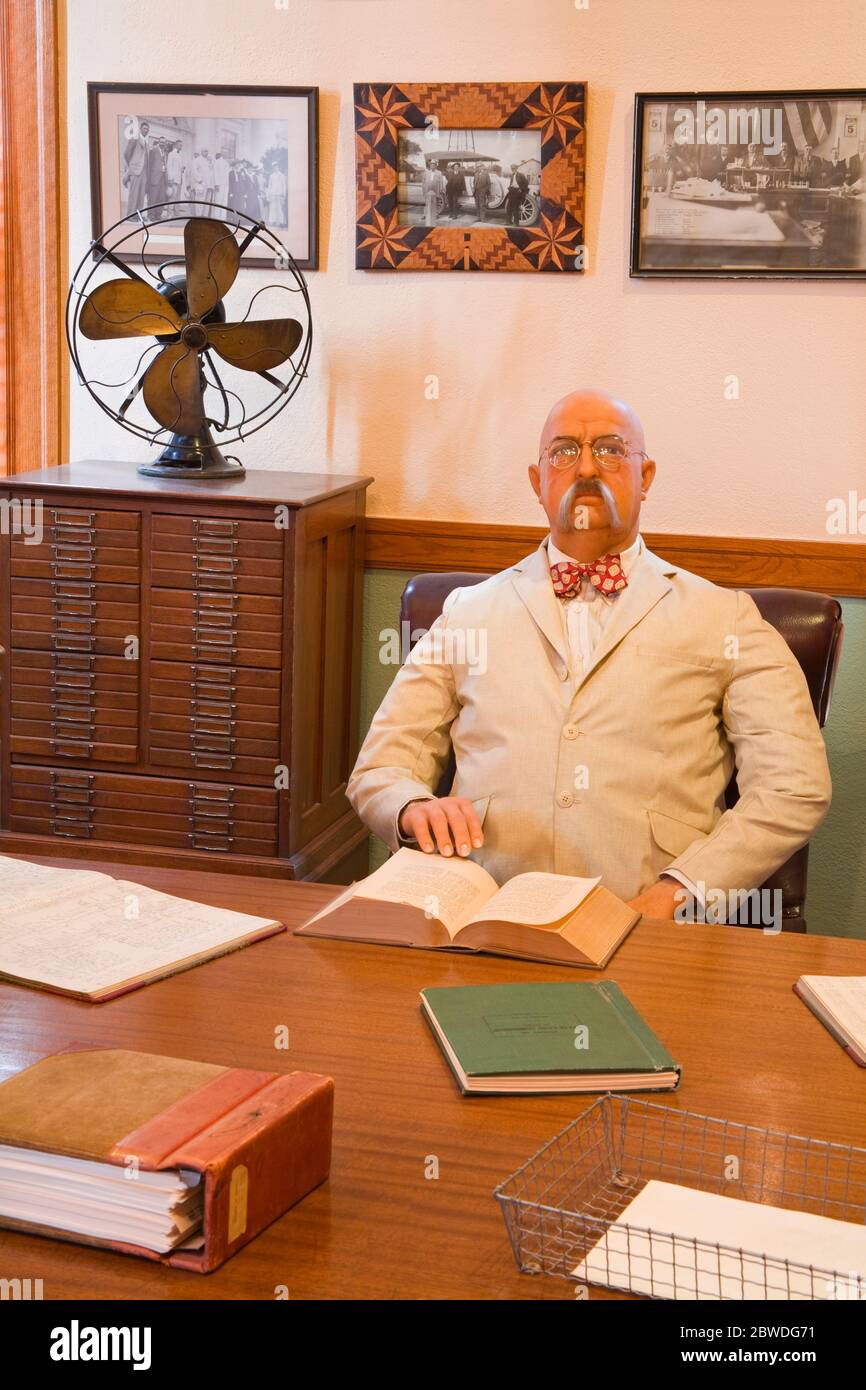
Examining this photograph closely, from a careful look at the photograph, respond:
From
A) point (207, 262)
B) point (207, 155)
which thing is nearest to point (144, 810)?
point (207, 262)

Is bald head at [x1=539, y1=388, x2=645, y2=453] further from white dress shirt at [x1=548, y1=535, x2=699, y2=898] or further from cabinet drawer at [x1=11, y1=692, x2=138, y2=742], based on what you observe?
cabinet drawer at [x1=11, y1=692, x2=138, y2=742]

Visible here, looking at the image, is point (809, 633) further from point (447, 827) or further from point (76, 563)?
point (76, 563)

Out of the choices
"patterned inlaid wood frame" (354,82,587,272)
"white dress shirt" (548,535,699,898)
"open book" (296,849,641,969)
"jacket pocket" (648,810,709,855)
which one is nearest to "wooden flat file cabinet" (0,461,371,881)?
"patterned inlaid wood frame" (354,82,587,272)

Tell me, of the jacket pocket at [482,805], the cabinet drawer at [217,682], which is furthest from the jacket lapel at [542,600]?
the cabinet drawer at [217,682]

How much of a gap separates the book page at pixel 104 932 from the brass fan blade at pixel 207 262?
185cm

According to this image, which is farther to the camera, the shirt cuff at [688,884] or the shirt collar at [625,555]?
the shirt collar at [625,555]

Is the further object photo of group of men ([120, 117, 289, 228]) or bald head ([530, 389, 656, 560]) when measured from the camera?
photo of group of men ([120, 117, 289, 228])

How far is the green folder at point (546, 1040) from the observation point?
142cm

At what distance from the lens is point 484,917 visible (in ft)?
5.87

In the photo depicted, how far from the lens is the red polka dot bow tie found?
2.59 m

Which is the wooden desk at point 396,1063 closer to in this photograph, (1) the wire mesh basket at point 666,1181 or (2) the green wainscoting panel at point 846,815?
(1) the wire mesh basket at point 666,1181

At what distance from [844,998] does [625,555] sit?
3.87 feet

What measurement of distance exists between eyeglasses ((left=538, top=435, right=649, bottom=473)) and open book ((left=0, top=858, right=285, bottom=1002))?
118 centimetres

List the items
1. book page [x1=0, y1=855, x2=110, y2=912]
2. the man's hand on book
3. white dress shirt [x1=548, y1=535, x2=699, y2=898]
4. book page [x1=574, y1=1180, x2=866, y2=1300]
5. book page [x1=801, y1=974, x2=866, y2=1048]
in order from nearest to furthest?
book page [x1=574, y1=1180, x2=866, y2=1300]
book page [x1=801, y1=974, x2=866, y2=1048]
book page [x1=0, y1=855, x2=110, y2=912]
the man's hand on book
white dress shirt [x1=548, y1=535, x2=699, y2=898]
